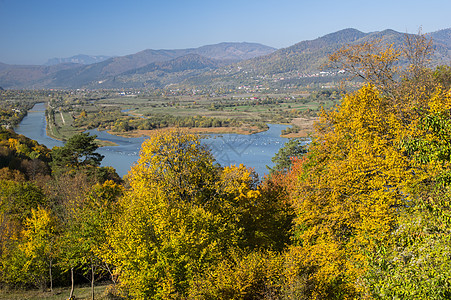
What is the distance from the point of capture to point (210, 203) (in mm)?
13570

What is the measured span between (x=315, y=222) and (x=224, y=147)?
178 feet

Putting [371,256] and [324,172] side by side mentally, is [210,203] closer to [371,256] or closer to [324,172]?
[324,172]

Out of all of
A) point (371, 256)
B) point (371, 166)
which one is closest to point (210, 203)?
point (371, 166)

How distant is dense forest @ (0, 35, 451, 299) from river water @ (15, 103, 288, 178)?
107 feet

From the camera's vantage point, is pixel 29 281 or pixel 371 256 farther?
pixel 29 281

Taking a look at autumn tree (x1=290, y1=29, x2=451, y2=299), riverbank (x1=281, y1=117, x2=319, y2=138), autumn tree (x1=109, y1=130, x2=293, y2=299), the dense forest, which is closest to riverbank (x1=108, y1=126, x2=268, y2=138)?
riverbank (x1=281, y1=117, x2=319, y2=138)

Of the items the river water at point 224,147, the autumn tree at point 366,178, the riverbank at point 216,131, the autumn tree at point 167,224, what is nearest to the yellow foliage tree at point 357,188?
the autumn tree at point 366,178

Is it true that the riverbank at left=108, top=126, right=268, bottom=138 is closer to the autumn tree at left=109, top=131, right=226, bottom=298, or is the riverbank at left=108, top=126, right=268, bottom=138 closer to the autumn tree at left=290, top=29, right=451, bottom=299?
the autumn tree at left=109, top=131, right=226, bottom=298

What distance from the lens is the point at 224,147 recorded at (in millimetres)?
64938

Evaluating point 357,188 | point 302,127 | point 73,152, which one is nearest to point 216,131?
point 302,127

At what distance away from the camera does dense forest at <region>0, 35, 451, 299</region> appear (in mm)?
5629

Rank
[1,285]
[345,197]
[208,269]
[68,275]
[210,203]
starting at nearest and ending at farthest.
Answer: [208,269] < [345,197] < [210,203] < [1,285] < [68,275]

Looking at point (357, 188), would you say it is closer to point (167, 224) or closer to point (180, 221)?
point (180, 221)

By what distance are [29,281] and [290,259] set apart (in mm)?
12120
